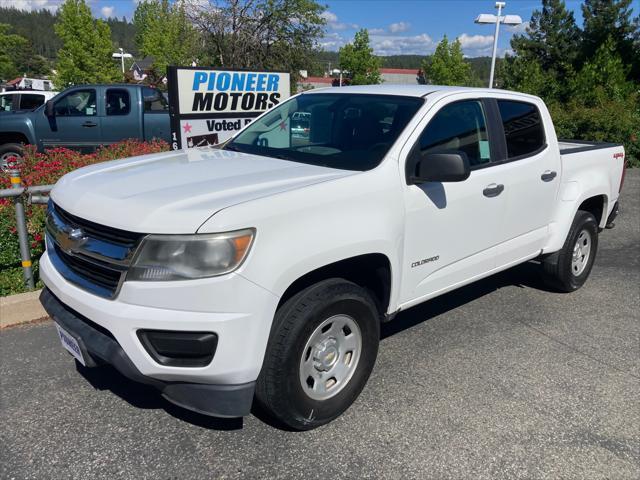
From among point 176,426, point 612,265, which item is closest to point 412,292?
point 176,426

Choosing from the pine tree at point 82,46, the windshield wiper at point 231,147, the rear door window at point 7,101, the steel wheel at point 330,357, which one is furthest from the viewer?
the pine tree at point 82,46

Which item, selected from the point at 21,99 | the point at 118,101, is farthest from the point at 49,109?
the point at 21,99

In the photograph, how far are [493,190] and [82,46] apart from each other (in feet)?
115

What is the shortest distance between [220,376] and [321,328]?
61 centimetres

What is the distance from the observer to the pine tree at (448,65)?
49906mm

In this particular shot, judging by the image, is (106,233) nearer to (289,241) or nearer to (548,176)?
(289,241)

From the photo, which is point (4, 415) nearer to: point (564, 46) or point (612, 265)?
point (612, 265)

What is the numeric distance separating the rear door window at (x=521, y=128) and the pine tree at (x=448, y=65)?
157ft

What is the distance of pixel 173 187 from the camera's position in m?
2.76

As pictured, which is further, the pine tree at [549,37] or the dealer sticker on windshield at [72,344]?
the pine tree at [549,37]

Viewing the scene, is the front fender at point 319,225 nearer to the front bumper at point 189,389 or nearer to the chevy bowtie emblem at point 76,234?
the front bumper at point 189,389

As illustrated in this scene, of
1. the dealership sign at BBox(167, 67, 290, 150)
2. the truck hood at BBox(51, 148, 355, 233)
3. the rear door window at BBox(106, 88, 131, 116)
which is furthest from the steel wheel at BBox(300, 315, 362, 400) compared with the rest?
the rear door window at BBox(106, 88, 131, 116)

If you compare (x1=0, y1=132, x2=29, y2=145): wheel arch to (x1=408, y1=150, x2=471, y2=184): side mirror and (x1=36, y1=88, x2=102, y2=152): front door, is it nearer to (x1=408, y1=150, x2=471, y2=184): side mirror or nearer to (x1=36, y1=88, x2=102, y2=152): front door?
(x1=36, y1=88, x2=102, y2=152): front door

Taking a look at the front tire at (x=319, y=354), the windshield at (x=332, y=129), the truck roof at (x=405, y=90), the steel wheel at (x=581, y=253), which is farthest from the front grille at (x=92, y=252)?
the steel wheel at (x=581, y=253)
